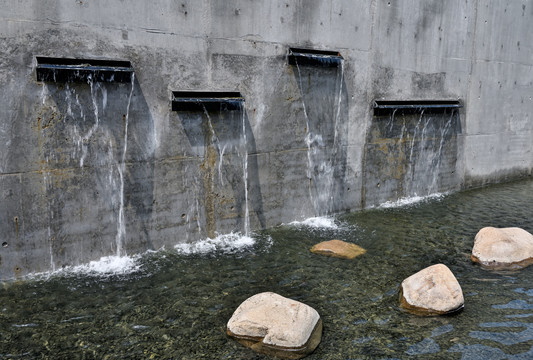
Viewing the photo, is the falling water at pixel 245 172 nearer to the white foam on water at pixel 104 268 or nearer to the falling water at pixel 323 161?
the falling water at pixel 323 161

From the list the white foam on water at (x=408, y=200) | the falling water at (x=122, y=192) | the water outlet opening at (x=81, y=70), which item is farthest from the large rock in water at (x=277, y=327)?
the white foam on water at (x=408, y=200)

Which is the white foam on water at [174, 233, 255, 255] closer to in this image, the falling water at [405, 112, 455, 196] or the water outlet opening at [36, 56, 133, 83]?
the water outlet opening at [36, 56, 133, 83]

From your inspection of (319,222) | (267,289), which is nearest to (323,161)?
(319,222)

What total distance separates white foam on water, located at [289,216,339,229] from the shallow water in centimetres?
28

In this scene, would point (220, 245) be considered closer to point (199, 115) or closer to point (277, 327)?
point (199, 115)

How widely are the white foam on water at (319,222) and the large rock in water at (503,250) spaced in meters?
2.65

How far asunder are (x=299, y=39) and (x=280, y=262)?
4220 millimetres

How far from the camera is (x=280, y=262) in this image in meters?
7.33

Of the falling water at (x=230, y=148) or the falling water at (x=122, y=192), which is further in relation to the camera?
the falling water at (x=230, y=148)

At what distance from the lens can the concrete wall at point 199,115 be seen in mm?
6434

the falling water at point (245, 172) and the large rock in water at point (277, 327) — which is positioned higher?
the falling water at point (245, 172)

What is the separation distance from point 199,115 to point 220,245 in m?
2.26

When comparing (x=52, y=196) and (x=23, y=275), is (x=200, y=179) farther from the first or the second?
(x=23, y=275)

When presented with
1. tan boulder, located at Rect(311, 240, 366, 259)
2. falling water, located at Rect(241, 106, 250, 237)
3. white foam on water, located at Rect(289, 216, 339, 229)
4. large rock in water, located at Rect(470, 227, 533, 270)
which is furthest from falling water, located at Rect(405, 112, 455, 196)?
falling water, located at Rect(241, 106, 250, 237)
